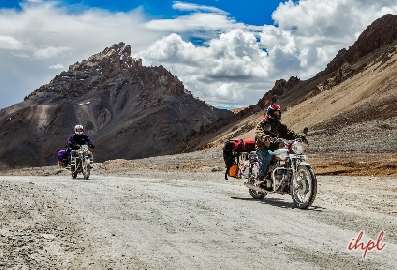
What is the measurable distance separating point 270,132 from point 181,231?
526 centimetres

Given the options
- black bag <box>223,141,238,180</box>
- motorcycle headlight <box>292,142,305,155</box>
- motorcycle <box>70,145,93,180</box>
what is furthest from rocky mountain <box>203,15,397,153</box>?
motorcycle headlight <box>292,142,305,155</box>

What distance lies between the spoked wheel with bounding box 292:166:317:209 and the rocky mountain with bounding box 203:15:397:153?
93.7ft

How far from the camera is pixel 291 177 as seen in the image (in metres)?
13.4

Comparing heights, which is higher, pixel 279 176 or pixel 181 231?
pixel 279 176

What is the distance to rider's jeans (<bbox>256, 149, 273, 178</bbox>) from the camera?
14062 mm

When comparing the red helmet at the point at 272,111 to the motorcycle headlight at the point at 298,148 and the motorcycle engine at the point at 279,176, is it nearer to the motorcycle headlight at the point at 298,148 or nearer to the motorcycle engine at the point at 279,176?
the motorcycle headlight at the point at 298,148

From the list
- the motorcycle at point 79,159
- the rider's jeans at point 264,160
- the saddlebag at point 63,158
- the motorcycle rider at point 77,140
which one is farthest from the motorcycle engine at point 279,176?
the saddlebag at point 63,158

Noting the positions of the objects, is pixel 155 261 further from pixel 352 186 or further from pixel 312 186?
pixel 352 186

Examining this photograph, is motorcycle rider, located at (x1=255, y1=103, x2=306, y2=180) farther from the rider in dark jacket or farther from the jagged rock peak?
the jagged rock peak

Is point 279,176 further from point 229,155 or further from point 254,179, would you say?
point 229,155

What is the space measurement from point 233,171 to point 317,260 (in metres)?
8.57

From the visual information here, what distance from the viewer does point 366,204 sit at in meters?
14.6

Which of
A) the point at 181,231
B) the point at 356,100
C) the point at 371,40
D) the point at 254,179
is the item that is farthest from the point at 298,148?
the point at 371,40

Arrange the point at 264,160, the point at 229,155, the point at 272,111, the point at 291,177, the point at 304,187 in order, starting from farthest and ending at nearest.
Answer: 1. the point at 229,155
2. the point at 264,160
3. the point at 272,111
4. the point at 291,177
5. the point at 304,187
